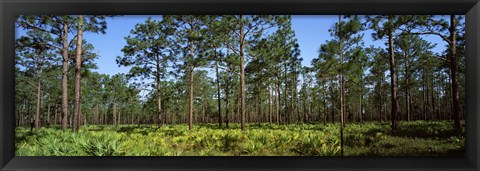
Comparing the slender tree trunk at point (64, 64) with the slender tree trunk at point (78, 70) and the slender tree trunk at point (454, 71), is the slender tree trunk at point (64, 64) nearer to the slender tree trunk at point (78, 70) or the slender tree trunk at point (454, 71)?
the slender tree trunk at point (78, 70)

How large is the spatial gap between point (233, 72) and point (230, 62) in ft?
0.93

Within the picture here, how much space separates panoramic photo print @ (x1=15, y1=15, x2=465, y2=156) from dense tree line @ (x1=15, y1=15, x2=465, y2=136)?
0.02m

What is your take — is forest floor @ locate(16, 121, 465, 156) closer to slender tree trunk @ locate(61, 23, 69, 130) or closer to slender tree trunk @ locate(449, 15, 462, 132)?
slender tree trunk @ locate(449, 15, 462, 132)

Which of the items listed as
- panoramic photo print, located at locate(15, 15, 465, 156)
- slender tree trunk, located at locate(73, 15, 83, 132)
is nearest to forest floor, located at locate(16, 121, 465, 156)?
panoramic photo print, located at locate(15, 15, 465, 156)

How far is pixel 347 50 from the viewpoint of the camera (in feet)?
14.5

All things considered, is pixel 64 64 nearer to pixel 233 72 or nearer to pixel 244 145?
pixel 233 72

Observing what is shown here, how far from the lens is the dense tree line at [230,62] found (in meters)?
4.36

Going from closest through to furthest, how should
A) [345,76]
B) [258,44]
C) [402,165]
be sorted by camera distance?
[402,165], [345,76], [258,44]

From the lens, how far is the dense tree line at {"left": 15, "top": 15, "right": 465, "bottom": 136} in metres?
4.36

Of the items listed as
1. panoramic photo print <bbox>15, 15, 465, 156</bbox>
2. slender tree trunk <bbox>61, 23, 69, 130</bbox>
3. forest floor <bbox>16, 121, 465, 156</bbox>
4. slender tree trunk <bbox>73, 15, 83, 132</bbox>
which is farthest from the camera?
slender tree trunk <bbox>73, 15, 83, 132</bbox>

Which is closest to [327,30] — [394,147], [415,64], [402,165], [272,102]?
[394,147]

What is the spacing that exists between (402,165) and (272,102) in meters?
6.38

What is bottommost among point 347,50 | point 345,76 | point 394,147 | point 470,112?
point 394,147
